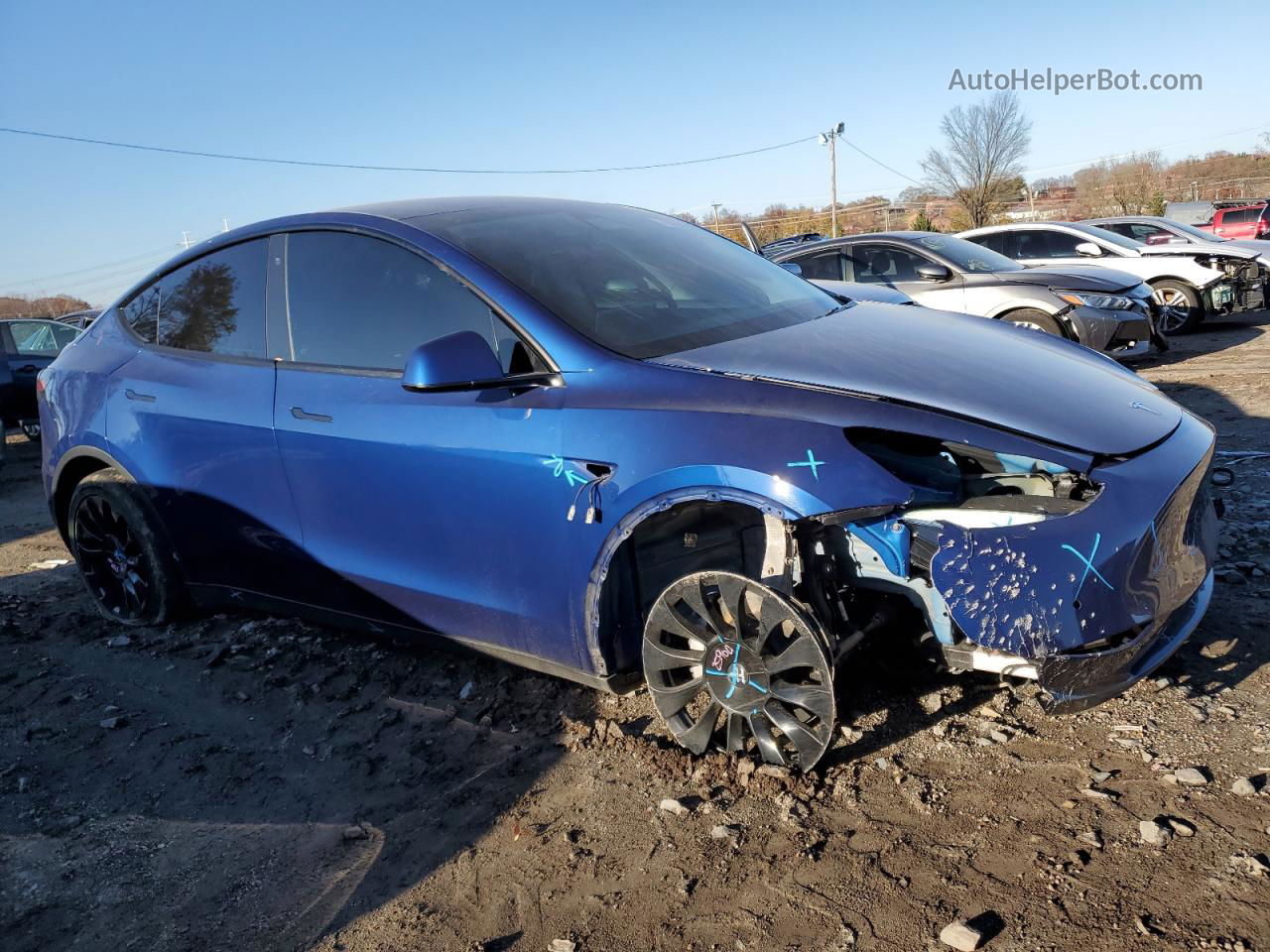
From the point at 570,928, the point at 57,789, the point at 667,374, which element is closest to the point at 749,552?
the point at 667,374

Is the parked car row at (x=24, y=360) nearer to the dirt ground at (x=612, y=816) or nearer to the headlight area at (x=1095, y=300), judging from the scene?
the dirt ground at (x=612, y=816)

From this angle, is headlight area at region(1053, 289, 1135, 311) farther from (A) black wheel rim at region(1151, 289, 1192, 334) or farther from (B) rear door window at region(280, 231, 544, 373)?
(B) rear door window at region(280, 231, 544, 373)

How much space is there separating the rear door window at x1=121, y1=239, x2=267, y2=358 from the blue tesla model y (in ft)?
0.05

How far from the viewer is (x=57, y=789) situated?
3.19 metres

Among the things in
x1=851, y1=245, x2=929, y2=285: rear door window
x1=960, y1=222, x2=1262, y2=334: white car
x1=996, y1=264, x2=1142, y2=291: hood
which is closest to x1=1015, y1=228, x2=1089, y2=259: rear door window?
x1=960, y1=222, x2=1262, y2=334: white car

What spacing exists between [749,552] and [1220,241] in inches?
478

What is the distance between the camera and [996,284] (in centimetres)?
870

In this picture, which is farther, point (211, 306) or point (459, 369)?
point (211, 306)

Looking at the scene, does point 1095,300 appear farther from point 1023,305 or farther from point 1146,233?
point 1146,233

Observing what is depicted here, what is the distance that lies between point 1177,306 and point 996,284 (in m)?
4.24

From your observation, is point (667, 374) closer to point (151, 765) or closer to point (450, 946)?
point (450, 946)

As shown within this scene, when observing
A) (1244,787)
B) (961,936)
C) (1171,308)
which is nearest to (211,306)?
(961,936)

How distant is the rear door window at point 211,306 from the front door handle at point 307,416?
15.6 inches

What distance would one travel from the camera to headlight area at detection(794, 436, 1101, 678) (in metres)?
2.38
